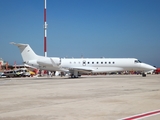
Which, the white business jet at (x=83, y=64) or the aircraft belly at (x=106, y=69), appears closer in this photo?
the white business jet at (x=83, y=64)

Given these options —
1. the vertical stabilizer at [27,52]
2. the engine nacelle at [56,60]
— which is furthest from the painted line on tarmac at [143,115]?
the vertical stabilizer at [27,52]

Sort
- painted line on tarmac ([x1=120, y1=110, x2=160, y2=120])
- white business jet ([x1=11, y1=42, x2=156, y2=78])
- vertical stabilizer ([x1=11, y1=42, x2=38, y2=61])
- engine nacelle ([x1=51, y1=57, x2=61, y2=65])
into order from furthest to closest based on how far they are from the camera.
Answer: vertical stabilizer ([x1=11, y1=42, x2=38, y2=61]) < engine nacelle ([x1=51, y1=57, x2=61, y2=65]) < white business jet ([x1=11, y1=42, x2=156, y2=78]) < painted line on tarmac ([x1=120, y1=110, x2=160, y2=120])

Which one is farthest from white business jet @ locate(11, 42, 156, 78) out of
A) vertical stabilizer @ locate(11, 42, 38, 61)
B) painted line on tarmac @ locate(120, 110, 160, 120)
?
painted line on tarmac @ locate(120, 110, 160, 120)

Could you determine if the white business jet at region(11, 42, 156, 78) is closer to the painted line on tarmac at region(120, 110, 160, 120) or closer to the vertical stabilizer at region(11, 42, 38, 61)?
the vertical stabilizer at region(11, 42, 38, 61)

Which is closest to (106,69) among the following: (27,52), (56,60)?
(56,60)

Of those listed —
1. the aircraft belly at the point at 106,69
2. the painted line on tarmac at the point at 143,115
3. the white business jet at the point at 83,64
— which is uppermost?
the white business jet at the point at 83,64

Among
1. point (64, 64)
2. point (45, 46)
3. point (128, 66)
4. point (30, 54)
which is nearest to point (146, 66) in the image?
point (128, 66)

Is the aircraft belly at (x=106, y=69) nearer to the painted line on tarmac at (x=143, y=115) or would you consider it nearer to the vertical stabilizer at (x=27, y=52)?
the vertical stabilizer at (x=27, y=52)

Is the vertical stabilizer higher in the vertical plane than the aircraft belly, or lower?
higher

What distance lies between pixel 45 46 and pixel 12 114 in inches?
2037

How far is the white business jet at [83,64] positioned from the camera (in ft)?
131

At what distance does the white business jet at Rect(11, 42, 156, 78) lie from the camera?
39938mm

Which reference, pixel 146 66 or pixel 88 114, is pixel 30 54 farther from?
pixel 88 114

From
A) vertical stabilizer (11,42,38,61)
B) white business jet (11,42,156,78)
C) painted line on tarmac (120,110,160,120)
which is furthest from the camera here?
vertical stabilizer (11,42,38,61)
